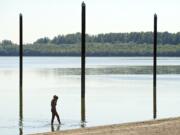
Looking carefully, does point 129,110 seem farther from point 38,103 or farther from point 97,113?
point 38,103

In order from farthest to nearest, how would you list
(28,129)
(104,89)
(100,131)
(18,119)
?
1. (104,89)
2. (18,119)
3. (28,129)
4. (100,131)

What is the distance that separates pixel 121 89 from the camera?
67.3 m

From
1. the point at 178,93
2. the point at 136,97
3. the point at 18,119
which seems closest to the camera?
the point at 18,119

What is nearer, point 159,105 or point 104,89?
point 159,105

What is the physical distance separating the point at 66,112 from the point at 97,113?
2.33m

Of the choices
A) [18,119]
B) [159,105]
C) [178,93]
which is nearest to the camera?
[18,119]

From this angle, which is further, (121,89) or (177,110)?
(121,89)

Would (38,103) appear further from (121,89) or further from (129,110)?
(121,89)

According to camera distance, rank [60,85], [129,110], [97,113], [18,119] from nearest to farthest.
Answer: [18,119]
[97,113]
[129,110]
[60,85]

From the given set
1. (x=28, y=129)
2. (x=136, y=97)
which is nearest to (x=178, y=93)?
(x=136, y=97)

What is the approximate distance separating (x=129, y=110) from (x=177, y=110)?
356 cm

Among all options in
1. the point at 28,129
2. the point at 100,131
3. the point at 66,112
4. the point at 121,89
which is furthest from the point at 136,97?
the point at 100,131

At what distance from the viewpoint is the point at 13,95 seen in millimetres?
59375

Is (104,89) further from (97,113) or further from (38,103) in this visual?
(97,113)
